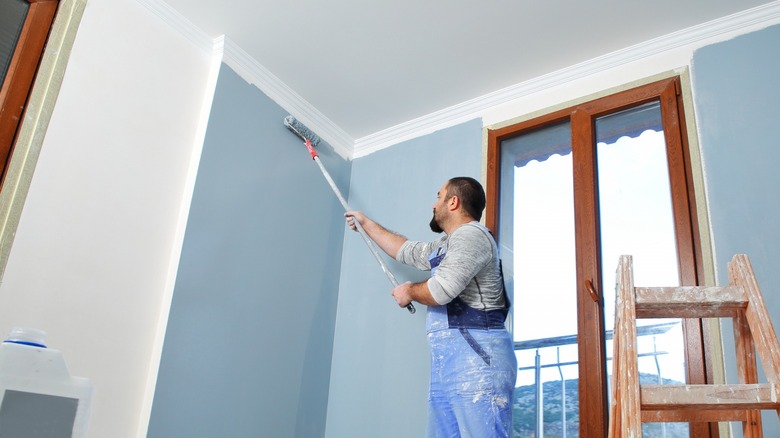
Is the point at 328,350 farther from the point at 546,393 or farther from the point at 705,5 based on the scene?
the point at 705,5

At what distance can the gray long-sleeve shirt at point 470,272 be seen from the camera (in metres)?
2.05

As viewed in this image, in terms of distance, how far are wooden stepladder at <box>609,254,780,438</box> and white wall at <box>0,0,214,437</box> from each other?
167 cm

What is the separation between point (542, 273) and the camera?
258 cm

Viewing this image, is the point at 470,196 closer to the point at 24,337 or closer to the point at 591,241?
the point at 591,241

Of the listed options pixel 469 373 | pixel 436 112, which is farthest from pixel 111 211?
pixel 436 112

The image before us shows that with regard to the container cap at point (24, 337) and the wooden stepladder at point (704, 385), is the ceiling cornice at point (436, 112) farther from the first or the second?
the container cap at point (24, 337)

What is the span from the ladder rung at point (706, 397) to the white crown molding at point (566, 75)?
5.68 ft

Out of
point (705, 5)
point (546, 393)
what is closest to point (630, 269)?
point (546, 393)

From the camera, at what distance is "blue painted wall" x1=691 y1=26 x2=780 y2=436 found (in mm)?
2088

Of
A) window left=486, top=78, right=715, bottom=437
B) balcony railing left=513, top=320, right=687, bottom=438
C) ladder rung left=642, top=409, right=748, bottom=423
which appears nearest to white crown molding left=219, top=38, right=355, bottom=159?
window left=486, top=78, right=715, bottom=437

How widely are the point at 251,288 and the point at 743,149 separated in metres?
2.03

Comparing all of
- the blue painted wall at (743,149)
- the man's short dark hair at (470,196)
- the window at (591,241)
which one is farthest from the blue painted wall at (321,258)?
the man's short dark hair at (470,196)

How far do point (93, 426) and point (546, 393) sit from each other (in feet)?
5.41

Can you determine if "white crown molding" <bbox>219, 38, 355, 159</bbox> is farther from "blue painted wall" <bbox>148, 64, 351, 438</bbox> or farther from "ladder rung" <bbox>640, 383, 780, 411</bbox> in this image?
"ladder rung" <bbox>640, 383, 780, 411</bbox>
